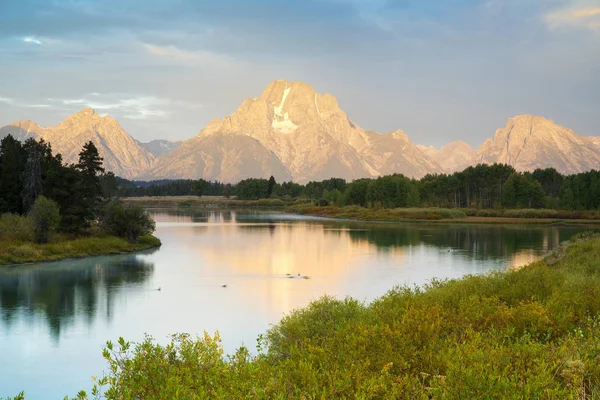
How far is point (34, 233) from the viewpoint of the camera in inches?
2448

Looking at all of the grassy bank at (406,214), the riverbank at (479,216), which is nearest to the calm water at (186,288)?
the riverbank at (479,216)

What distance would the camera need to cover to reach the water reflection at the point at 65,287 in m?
36.9

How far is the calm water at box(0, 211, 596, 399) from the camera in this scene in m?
28.3

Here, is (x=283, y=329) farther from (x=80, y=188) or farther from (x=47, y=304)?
(x=80, y=188)

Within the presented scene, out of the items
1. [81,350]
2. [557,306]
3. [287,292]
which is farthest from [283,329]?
[287,292]

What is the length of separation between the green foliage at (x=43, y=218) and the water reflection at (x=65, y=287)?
477 centimetres

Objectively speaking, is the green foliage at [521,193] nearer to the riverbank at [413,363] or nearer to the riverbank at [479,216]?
the riverbank at [479,216]

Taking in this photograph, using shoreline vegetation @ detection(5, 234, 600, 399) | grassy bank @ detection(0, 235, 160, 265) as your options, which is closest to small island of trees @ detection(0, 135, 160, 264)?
grassy bank @ detection(0, 235, 160, 265)

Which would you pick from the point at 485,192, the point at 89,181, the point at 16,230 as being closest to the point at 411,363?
the point at 16,230

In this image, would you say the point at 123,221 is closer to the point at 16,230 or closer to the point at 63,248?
the point at 63,248

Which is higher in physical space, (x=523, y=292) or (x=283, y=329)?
(x=523, y=292)

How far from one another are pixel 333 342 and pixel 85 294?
114ft

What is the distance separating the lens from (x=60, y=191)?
6938 centimetres

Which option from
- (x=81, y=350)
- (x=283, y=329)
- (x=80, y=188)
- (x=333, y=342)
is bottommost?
(x=81, y=350)
